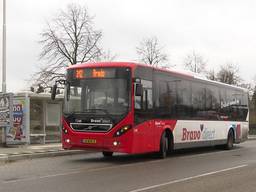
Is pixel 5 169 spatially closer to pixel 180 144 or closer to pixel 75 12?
pixel 180 144

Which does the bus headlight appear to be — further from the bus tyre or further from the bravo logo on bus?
the bus tyre

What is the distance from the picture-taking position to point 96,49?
141ft

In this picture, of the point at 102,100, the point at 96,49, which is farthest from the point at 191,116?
the point at 96,49

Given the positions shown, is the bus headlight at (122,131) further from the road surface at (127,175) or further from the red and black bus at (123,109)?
the road surface at (127,175)

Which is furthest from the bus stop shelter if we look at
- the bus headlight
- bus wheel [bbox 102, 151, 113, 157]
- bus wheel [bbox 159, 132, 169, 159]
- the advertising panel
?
the bus headlight

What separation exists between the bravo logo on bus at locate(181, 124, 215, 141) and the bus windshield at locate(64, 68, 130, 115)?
4.58 meters

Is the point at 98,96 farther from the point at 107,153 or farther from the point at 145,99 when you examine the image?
the point at 107,153

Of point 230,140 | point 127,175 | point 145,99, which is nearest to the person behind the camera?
point 127,175

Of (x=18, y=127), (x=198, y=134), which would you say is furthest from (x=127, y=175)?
(x=18, y=127)

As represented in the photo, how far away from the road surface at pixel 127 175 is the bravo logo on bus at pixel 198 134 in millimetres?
2329

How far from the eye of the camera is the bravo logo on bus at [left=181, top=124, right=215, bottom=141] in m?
20.0

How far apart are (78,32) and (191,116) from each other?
24.3 metres

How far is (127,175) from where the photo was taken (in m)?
13.2

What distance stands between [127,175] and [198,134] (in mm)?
8678
